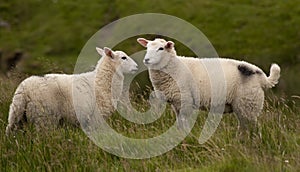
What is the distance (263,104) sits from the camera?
33.7 ft

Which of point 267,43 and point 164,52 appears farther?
point 267,43

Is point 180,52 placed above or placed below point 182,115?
A: below

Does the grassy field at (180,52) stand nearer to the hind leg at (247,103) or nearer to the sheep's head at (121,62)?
the hind leg at (247,103)

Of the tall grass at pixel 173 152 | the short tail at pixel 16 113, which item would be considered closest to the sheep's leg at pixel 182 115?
the tall grass at pixel 173 152

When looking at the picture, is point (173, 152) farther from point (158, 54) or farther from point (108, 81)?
point (108, 81)

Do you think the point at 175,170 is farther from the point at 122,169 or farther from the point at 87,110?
the point at 87,110

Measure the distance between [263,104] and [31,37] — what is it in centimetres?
3444

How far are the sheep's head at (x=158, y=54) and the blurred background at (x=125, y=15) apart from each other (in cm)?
2211

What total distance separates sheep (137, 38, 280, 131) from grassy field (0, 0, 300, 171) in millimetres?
270

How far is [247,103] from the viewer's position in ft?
32.9

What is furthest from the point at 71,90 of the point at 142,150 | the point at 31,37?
the point at 31,37

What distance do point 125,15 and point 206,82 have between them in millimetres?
31750

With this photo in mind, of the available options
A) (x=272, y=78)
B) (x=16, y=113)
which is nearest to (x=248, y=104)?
(x=272, y=78)

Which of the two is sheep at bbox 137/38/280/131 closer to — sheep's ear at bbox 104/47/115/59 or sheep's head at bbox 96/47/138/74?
sheep's head at bbox 96/47/138/74
